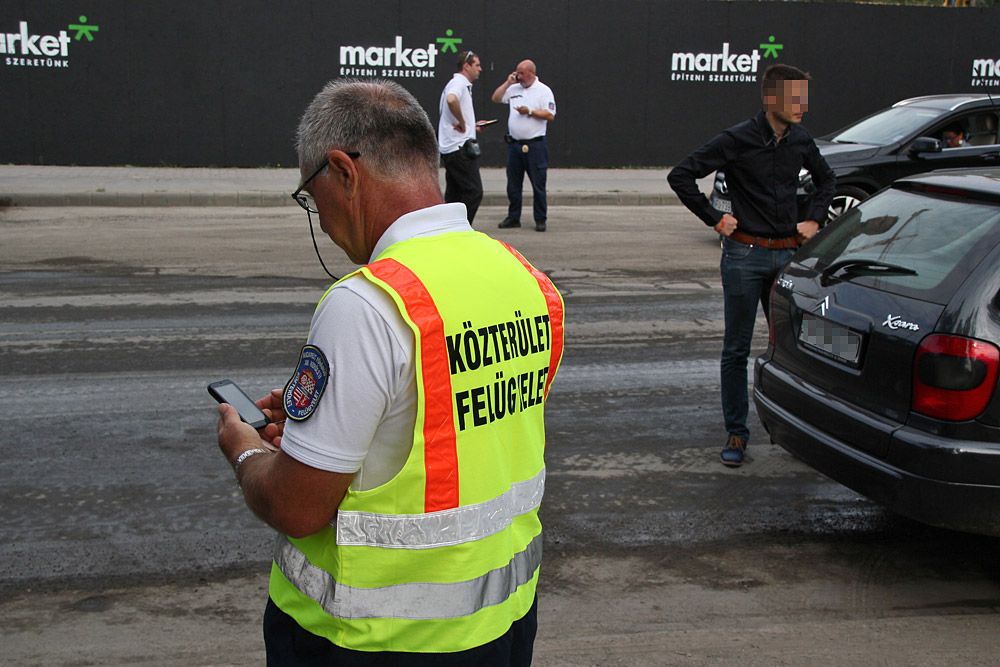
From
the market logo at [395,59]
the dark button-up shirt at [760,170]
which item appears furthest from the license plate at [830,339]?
the market logo at [395,59]

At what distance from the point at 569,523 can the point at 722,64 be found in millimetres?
17278

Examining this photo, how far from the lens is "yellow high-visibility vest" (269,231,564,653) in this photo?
1936 millimetres

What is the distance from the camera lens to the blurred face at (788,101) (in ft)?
17.2

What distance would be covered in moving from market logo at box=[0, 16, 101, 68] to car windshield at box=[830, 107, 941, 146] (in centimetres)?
1240

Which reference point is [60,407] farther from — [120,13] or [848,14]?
[848,14]

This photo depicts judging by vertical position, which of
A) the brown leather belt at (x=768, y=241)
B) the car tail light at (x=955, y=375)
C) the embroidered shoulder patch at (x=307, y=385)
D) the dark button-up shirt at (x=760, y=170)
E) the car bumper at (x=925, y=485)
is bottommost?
the car bumper at (x=925, y=485)

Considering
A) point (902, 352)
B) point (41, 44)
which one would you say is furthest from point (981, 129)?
point (41, 44)

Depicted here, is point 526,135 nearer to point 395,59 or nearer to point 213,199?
point 213,199

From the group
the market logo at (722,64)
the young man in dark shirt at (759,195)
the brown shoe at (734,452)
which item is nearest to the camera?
the young man in dark shirt at (759,195)

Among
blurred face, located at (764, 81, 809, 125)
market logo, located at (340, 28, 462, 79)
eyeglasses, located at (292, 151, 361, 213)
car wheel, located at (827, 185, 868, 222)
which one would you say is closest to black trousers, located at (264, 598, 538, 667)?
eyeglasses, located at (292, 151, 361, 213)

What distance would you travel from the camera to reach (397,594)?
1994mm

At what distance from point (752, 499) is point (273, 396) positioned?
336 cm

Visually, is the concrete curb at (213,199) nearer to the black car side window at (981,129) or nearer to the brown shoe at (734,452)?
the black car side window at (981,129)

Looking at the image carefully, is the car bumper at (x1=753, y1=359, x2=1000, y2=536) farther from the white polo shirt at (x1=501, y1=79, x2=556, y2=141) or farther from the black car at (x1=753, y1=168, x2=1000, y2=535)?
the white polo shirt at (x1=501, y1=79, x2=556, y2=141)
